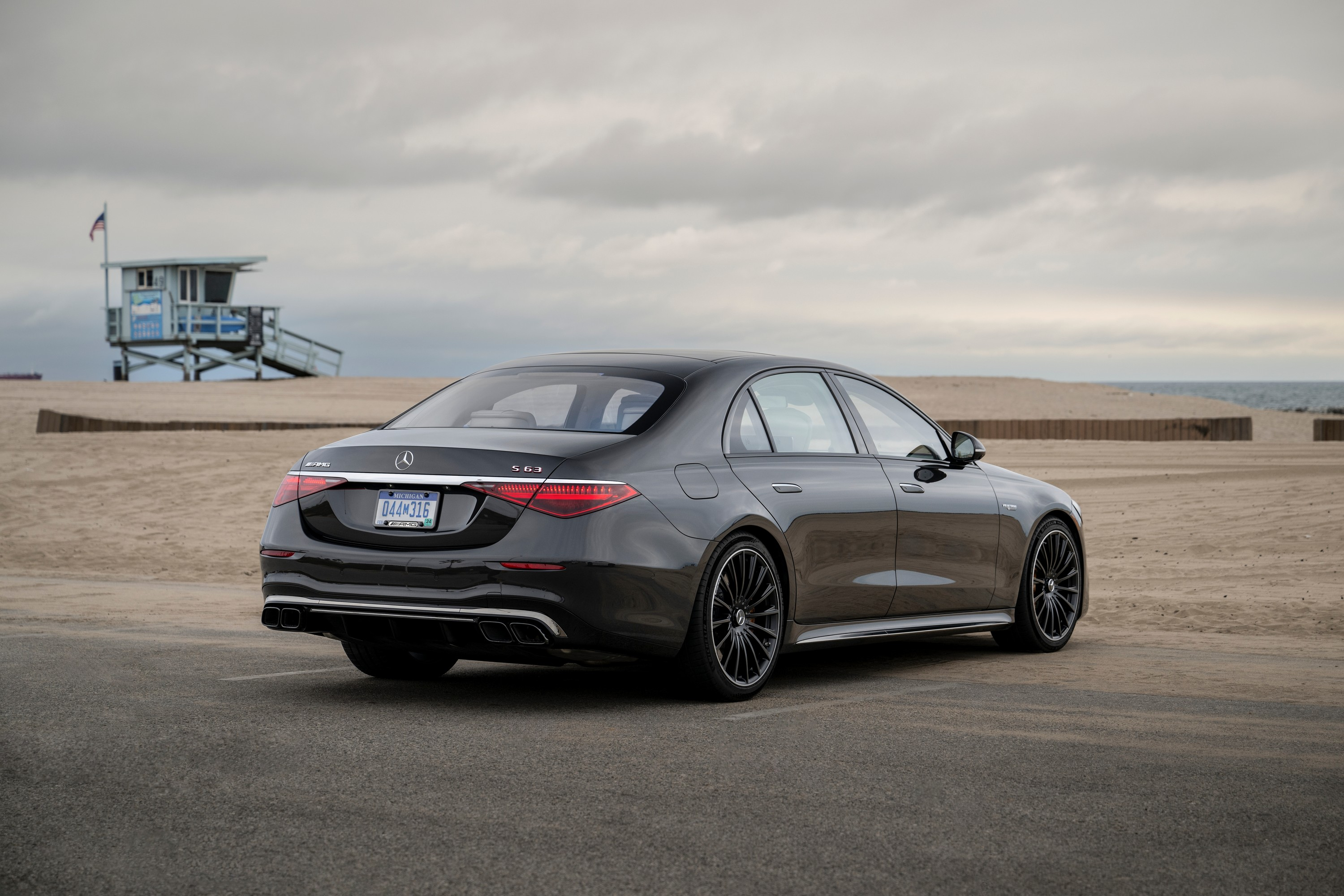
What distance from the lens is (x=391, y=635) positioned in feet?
20.4

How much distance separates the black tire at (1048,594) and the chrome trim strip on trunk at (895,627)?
0.15m

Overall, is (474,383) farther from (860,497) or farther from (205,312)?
(205,312)

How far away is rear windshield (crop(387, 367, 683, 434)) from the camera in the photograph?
6.70m

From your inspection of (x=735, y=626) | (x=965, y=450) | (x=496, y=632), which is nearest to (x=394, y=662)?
(x=496, y=632)

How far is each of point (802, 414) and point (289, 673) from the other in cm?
287

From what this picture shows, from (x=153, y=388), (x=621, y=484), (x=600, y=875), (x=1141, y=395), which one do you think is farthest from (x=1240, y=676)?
(x=1141, y=395)

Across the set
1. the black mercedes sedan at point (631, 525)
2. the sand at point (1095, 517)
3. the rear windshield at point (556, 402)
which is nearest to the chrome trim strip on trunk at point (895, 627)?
the black mercedes sedan at point (631, 525)

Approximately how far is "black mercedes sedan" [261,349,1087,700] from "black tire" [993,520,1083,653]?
2.25ft

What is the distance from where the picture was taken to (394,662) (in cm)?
745

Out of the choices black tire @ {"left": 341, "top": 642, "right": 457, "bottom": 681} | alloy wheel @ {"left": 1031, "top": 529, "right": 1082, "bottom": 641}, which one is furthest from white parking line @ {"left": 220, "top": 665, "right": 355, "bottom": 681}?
alloy wheel @ {"left": 1031, "top": 529, "right": 1082, "bottom": 641}

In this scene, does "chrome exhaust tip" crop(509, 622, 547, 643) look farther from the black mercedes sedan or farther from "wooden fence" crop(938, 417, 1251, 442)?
"wooden fence" crop(938, 417, 1251, 442)

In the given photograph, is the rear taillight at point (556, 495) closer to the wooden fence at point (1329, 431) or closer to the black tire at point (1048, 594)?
the black tire at point (1048, 594)

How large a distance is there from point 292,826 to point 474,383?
318 cm

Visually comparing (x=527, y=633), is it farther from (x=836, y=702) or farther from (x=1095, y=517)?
(x=1095, y=517)
